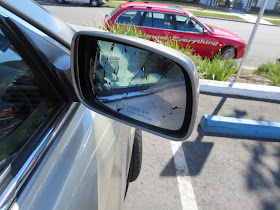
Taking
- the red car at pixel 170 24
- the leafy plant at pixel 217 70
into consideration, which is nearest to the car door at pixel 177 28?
the red car at pixel 170 24

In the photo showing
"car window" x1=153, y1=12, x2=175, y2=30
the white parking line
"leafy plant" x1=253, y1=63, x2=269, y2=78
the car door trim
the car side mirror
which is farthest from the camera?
"car window" x1=153, y1=12, x2=175, y2=30

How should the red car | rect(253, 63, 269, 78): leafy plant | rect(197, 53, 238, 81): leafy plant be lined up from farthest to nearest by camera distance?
the red car, rect(253, 63, 269, 78): leafy plant, rect(197, 53, 238, 81): leafy plant

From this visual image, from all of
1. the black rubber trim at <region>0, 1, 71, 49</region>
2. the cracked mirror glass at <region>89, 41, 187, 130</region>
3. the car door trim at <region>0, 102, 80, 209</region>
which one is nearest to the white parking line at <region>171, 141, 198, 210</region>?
the cracked mirror glass at <region>89, 41, 187, 130</region>

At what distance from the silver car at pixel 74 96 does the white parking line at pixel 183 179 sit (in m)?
1.60

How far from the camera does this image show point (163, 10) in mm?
7273

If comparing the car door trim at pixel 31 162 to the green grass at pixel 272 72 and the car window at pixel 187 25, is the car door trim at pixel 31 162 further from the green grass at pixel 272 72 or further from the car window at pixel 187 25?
the car window at pixel 187 25

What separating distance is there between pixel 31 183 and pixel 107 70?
2.12ft

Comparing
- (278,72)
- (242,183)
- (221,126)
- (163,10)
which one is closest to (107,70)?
(242,183)

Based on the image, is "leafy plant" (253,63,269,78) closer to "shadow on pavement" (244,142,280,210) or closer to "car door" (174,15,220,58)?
"car door" (174,15,220,58)

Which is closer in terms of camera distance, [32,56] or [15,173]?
[15,173]

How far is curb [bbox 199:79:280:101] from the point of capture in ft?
16.4

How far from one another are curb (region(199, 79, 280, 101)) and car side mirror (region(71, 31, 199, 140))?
165 inches

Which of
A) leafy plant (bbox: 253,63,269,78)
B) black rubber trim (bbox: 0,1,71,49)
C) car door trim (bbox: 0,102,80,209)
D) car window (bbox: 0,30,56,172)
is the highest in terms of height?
black rubber trim (bbox: 0,1,71,49)

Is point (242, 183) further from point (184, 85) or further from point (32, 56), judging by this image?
point (32, 56)
